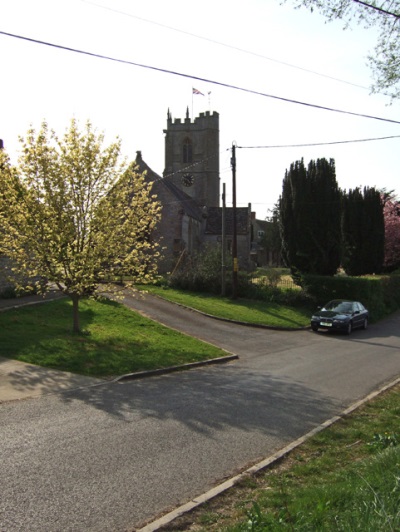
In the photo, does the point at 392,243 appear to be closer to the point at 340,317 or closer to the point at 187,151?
the point at 340,317

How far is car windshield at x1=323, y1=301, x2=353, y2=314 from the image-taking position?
73.2 ft

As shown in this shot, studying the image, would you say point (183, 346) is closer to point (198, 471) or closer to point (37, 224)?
point (37, 224)

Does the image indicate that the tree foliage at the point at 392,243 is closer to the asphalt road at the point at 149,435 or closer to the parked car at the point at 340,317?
the parked car at the point at 340,317

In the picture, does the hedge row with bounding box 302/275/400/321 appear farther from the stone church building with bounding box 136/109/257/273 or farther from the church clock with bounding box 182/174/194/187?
the church clock with bounding box 182/174/194/187

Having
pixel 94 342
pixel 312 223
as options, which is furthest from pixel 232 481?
pixel 312 223

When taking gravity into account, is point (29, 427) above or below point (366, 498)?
below

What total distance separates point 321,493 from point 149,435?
288 cm

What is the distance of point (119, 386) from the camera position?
32.5ft

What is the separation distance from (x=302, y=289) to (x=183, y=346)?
47.6 feet

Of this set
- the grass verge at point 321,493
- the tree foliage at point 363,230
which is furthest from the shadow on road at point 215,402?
the tree foliage at point 363,230

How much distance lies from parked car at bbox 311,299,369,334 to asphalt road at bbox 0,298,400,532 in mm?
7770

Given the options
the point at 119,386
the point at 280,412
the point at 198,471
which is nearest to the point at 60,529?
the point at 198,471

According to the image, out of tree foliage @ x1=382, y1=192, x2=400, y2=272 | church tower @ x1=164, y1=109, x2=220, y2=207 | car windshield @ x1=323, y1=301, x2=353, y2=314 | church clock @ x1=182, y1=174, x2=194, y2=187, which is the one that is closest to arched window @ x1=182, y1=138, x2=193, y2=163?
church tower @ x1=164, y1=109, x2=220, y2=207

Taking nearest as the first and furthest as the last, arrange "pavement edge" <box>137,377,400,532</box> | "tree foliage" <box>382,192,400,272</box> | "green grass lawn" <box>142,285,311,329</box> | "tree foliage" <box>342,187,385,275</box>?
"pavement edge" <box>137,377,400,532</box>, "green grass lawn" <box>142,285,311,329</box>, "tree foliage" <box>342,187,385,275</box>, "tree foliage" <box>382,192,400,272</box>
